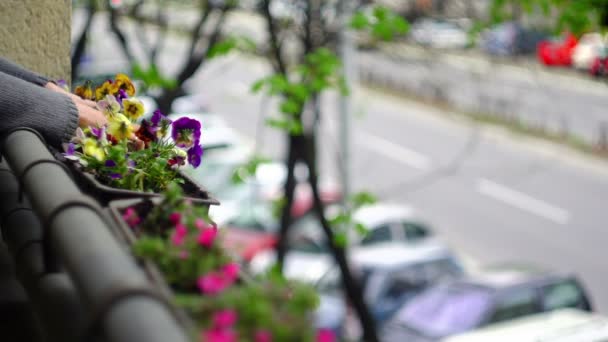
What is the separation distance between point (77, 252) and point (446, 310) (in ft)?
34.6


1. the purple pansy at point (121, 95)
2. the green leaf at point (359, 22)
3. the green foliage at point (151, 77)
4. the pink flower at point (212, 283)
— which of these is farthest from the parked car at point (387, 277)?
the pink flower at point (212, 283)

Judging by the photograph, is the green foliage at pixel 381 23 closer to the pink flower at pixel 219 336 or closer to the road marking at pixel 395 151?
the pink flower at pixel 219 336

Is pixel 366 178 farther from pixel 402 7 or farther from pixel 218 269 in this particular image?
pixel 218 269

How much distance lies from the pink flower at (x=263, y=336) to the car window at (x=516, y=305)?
10282 millimetres

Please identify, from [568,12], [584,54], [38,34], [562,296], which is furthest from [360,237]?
[584,54]

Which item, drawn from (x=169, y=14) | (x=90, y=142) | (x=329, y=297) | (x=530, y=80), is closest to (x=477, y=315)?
(x=329, y=297)

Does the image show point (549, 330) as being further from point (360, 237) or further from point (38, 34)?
point (38, 34)

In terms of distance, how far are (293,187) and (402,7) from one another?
2254 mm

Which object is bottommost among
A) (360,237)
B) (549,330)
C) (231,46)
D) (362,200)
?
(360,237)

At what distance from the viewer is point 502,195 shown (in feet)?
72.8

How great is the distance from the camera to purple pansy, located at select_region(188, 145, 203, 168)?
2.61 metres

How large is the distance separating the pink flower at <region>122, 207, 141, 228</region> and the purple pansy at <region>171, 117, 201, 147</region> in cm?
61

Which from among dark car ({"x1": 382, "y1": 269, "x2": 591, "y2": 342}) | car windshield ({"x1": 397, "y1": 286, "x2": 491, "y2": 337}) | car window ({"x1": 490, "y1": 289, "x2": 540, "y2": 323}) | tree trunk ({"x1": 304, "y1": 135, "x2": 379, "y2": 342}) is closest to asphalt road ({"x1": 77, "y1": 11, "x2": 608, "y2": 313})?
dark car ({"x1": 382, "y1": 269, "x2": 591, "y2": 342})

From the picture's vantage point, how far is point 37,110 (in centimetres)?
247
